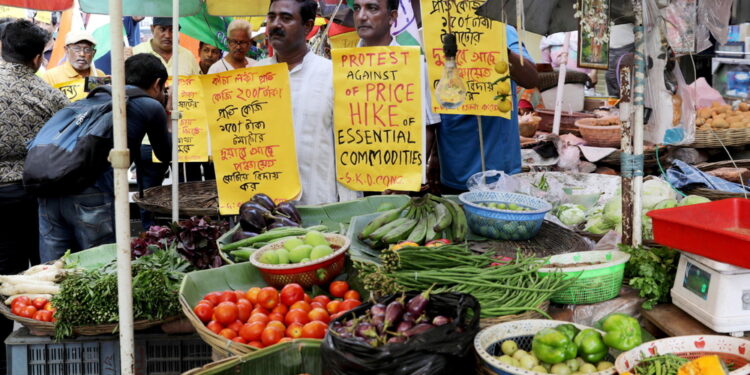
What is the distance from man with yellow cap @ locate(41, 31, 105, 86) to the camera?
6.93 m

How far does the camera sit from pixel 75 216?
4387 millimetres

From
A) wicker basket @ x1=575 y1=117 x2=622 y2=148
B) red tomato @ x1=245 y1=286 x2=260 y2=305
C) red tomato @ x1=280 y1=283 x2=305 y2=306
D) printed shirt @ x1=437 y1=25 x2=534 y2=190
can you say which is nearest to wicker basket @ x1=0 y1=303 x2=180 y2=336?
red tomato @ x1=245 y1=286 x2=260 y2=305

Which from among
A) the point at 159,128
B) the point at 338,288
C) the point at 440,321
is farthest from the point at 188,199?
the point at 440,321

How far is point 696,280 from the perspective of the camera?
265 cm

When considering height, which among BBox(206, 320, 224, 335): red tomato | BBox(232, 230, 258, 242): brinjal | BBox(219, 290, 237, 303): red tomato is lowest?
BBox(206, 320, 224, 335): red tomato

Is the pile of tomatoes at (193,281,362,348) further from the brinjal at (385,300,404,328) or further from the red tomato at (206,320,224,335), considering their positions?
the brinjal at (385,300,404,328)

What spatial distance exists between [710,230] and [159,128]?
3386mm

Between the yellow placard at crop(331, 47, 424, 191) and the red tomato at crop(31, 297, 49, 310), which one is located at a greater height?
the yellow placard at crop(331, 47, 424, 191)

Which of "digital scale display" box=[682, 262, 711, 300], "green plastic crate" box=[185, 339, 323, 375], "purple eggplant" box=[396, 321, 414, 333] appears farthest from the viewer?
"digital scale display" box=[682, 262, 711, 300]

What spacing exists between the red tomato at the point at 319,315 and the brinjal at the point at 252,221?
103 cm

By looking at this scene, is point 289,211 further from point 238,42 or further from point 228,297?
point 238,42

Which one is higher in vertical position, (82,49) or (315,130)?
(82,49)

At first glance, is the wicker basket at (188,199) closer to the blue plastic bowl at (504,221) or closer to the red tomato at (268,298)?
the red tomato at (268,298)

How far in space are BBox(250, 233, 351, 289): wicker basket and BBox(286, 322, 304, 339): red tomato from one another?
0.41 metres
